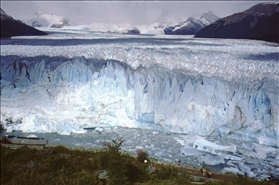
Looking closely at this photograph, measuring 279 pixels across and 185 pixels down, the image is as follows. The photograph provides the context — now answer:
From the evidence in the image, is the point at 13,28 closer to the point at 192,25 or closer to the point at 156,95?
the point at 156,95

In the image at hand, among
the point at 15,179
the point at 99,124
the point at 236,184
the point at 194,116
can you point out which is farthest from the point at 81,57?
the point at 236,184

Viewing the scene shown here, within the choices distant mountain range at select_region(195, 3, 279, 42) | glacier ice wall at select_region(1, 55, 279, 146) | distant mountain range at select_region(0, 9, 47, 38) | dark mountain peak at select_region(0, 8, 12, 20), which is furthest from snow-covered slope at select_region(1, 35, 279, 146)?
dark mountain peak at select_region(0, 8, 12, 20)

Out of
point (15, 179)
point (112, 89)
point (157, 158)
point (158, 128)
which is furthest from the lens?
point (112, 89)

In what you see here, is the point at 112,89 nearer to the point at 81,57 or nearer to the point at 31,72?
the point at 81,57

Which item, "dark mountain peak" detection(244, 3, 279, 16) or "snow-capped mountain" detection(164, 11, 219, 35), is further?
"snow-capped mountain" detection(164, 11, 219, 35)

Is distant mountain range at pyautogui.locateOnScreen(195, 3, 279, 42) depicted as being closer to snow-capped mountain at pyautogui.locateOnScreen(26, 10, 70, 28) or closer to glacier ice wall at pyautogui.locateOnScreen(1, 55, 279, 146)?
glacier ice wall at pyautogui.locateOnScreen(1, 55, 279, 146)

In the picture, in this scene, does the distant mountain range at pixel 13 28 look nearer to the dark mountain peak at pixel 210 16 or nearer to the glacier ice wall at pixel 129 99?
the glacier ice wall at pixel 129 99

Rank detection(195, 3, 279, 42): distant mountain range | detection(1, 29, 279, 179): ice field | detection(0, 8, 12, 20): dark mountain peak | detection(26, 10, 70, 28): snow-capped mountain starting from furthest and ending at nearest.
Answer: detection(26, 10, 70, 28): snow-capped mountain < detection(0, 8, 12, 20): dark mountain peak < detection(195, 3, 279, 42): distant mountain range < detection(1, 29, 279, 179): ice field
